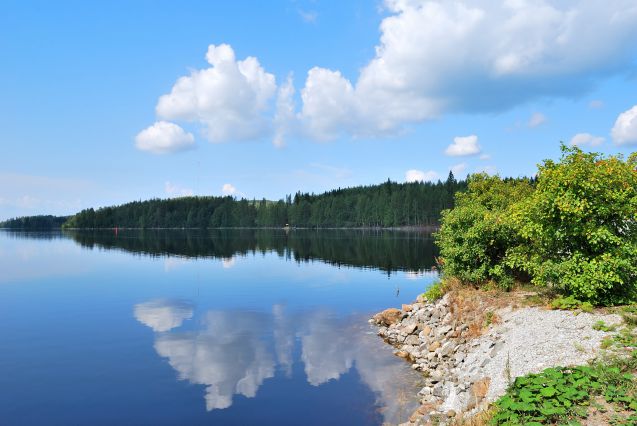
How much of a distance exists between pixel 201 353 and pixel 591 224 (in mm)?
21011

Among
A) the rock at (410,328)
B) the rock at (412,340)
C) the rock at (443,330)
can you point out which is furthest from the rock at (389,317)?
the rock at (443,330)

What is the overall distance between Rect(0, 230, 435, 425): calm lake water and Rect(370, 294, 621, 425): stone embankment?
4.41ft

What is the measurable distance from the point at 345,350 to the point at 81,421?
13.8 metres

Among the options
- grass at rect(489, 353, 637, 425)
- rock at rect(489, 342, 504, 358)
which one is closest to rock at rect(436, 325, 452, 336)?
rock at rect(489, 342, 504, 358)

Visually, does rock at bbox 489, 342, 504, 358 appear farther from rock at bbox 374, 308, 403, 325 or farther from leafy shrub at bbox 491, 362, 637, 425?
rock at bbox 374, 308, 403, 325

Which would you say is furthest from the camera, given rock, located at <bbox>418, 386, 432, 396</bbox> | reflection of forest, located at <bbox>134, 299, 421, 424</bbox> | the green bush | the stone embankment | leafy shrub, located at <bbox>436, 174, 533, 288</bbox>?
leafy shrub, located at <bbox>436, 174, 533, 288</bbox>

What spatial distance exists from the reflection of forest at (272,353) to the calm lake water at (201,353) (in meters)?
0.09

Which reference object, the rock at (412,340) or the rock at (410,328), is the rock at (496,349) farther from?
the rock at (410,328)

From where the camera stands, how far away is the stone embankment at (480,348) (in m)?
14.5

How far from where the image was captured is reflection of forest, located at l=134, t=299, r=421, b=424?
19.0m

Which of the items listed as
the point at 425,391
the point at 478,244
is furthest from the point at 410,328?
the point at 425,391

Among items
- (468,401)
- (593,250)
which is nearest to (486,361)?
(468,401)

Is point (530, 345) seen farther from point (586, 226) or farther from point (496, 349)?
point (586, 226)

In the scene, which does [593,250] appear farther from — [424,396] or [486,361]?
[424,396]
